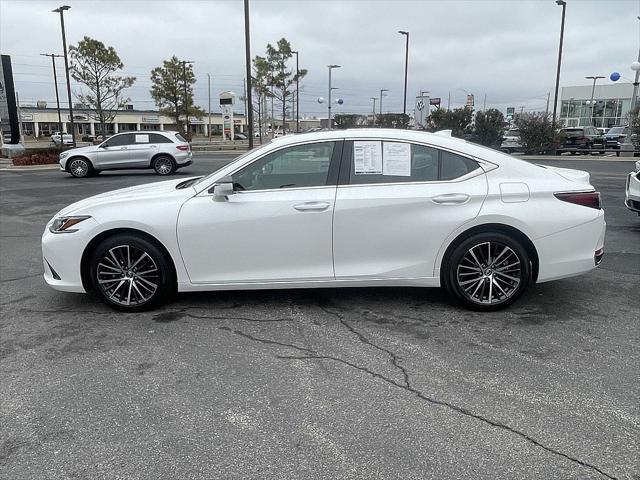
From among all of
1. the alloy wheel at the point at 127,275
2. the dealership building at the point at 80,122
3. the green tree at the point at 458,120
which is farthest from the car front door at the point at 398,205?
the dealership building at the point at 80,122

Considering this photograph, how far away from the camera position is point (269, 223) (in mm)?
4500

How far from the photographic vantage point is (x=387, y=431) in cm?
291

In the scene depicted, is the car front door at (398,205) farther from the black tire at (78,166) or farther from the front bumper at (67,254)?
the black tire at (78,166)

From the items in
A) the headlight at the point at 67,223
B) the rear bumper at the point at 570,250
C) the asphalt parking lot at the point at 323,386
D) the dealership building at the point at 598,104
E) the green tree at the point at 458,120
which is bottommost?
the asphalt parking lot at the point at 323,386

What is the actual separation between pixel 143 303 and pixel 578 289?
4.30 metres

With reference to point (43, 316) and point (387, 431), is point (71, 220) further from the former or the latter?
point (387, 431)

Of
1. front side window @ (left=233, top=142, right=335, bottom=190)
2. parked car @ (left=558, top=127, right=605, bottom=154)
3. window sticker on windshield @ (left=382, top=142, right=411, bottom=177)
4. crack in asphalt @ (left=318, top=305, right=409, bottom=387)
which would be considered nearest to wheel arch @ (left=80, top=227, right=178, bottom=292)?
front side window @ (left=233, top=142, right=335, bottom=190)

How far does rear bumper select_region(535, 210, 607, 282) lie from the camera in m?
4.56

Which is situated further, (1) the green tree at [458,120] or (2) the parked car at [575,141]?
(1) the green tree at [458,120]

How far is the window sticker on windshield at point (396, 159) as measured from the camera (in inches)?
183

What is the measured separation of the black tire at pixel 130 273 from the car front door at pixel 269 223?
0.26m

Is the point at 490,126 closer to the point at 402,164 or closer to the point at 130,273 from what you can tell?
the point at 402,164

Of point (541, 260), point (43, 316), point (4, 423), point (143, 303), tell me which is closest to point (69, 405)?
point (4, 423)

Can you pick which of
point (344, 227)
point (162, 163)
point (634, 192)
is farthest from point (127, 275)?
point (162, 163)
